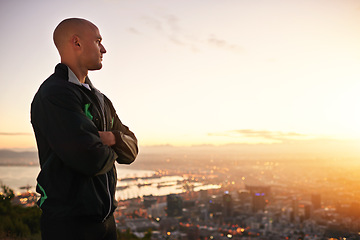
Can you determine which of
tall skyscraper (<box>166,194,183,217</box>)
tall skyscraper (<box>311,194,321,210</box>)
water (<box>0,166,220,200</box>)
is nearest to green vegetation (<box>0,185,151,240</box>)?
tall skyscraper (<box>166,194,183,217</box>)

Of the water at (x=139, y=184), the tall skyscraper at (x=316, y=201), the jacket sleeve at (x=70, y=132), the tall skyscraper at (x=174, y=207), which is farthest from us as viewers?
the water at (x=139, y=184)

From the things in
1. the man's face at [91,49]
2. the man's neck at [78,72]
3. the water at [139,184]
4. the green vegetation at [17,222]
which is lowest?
the water at [139,184]

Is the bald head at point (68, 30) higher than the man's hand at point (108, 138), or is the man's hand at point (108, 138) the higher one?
the bald head at point (68, 30)

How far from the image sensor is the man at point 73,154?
3.71ft

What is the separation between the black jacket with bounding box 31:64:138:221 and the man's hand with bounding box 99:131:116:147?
4 centimetres

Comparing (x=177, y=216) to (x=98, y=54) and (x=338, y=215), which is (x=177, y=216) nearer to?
(x=338, y=215)

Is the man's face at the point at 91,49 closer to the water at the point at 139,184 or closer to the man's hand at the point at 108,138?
the man's hand at the point at 108,138

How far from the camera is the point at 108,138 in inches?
50.3

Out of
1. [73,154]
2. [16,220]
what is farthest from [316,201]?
[73,154]

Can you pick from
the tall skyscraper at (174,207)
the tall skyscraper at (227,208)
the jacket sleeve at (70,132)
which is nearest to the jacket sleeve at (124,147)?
the jacket sleeve at (70,132)

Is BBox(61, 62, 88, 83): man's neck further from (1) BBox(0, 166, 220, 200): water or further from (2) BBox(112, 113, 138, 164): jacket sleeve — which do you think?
(1) BBox(0, 166, 220, 200): water

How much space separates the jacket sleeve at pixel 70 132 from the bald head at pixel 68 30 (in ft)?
0.81

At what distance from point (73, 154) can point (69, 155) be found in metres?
0.01

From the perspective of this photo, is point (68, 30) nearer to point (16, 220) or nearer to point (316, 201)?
point (16, 220)
